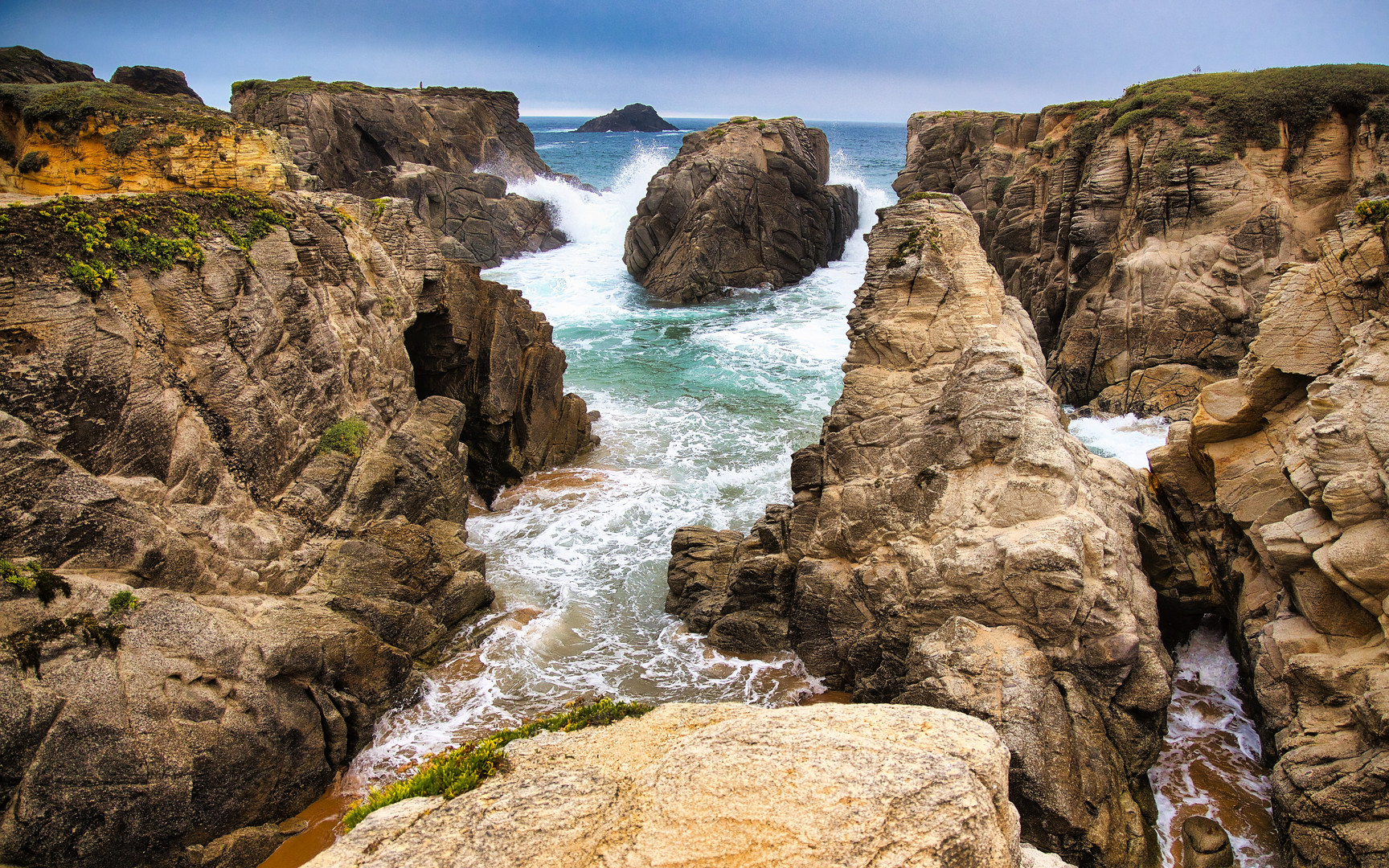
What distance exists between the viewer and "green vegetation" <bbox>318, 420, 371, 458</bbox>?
14320 mm

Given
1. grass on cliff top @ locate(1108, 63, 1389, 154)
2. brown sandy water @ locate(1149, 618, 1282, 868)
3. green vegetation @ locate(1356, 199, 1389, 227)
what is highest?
grass on cliff top @ locate(1108, 63, 1389, 154)

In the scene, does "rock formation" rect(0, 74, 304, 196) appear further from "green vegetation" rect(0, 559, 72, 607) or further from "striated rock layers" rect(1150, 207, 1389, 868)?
"striated rock layers" rect(1150, 207, 1389, 868)

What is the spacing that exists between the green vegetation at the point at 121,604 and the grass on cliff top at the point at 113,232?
14.8 feet

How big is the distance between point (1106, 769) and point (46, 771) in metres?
12.8

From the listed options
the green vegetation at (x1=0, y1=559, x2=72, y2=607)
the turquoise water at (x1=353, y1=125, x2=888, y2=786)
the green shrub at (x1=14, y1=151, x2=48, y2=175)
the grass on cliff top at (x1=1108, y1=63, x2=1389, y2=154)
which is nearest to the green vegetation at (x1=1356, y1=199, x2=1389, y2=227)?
the turquoise water at (x1=353, y1=125, x2=888, y2=786)

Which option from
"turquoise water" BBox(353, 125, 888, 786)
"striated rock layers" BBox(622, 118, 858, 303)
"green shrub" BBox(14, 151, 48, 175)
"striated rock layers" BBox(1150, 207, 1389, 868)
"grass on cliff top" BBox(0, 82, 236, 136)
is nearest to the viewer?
"striated rock layers" BBox(1150, 207, 1389, 868)

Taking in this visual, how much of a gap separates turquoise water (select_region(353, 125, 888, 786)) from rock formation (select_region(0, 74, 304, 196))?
10.4 metres

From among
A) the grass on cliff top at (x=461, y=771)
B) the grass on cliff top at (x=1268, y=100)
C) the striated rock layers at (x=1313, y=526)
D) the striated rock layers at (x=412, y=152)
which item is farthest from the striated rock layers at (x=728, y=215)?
the grass on cliff top at (x=461, y=771)

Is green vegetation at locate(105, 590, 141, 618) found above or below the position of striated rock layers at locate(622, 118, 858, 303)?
below

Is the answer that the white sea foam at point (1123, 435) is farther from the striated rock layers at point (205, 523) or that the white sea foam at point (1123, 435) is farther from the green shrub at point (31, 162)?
the green shrub at point (31, 162)

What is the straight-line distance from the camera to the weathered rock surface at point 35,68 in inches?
1458

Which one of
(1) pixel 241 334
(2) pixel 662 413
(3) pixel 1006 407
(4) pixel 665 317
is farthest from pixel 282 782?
(4) pixel 665 317

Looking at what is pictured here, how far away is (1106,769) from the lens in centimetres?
967

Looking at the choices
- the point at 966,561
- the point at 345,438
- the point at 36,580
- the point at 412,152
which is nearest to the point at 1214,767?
the point at 966,561
